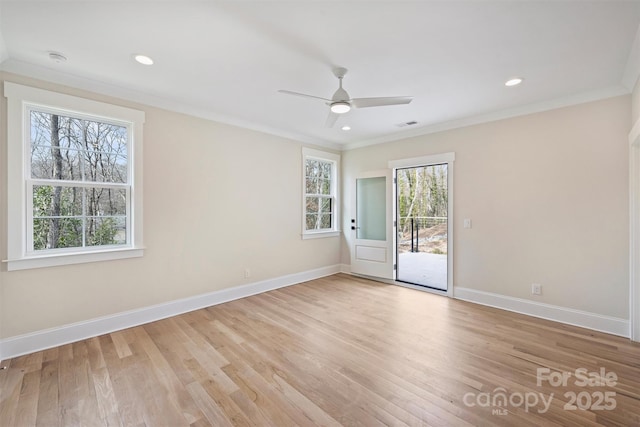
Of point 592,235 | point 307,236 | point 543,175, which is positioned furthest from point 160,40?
point 592,235

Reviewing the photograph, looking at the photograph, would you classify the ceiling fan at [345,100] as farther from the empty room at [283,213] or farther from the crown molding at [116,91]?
the crown molding at [116,91]

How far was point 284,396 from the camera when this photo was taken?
1.92m

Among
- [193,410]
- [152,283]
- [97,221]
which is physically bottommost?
[193,410]

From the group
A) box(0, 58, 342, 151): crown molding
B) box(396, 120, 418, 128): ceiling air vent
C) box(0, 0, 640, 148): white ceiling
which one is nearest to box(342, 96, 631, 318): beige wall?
box(0, 0, 640, 148): white ceiling

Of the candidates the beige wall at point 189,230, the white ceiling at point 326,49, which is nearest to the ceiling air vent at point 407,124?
the white ceiling at point 326,49

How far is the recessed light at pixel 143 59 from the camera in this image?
2.36 m

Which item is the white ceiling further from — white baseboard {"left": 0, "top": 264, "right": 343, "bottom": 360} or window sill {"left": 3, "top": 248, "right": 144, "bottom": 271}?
white baseboard {"left": 0, "top": 264, "right": 343, "bottom": 360}

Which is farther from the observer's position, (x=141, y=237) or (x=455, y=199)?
Answer: (x=455, y=199)

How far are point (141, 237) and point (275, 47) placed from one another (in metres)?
2.63

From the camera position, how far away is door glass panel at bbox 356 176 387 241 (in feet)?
16.6

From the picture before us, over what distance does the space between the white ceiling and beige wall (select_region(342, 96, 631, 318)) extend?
369 mm

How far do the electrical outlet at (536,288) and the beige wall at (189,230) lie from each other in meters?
3.47

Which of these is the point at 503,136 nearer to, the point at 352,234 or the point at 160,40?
the point at 352,234

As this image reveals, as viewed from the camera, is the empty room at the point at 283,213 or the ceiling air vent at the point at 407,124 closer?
the empty room at the point at 283,213
